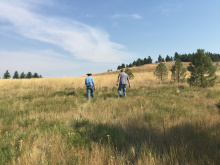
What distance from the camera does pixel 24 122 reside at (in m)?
3.65

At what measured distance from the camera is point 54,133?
286 cm

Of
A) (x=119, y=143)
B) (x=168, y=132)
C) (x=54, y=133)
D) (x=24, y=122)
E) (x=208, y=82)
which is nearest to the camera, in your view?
(x=119, y=143)

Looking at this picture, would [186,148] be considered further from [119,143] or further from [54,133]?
[54,133]

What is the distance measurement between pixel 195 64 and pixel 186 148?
494 inches

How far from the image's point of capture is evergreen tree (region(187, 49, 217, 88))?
455 inches

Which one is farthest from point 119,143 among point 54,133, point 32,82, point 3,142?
point 32,82

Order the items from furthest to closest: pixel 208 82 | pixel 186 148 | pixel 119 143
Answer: pixel 208 82
pixel 119 143
pixel 186 148

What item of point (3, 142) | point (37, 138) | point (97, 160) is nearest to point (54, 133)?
point (37, 138)

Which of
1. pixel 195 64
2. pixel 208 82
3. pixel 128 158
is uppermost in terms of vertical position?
pixel 195 64

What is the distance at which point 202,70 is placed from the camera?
38.0ft

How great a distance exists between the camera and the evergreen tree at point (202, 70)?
11.6 meters

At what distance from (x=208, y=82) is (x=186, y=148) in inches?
484

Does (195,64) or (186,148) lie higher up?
(195,64)

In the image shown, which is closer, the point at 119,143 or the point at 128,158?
the point at 128,158
